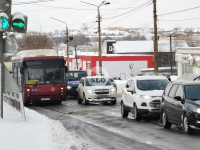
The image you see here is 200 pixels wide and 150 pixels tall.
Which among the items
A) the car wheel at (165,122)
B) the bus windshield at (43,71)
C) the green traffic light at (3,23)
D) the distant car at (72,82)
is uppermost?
the green traffic light at (3,23)

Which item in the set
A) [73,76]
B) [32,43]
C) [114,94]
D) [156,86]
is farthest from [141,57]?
[156,86]

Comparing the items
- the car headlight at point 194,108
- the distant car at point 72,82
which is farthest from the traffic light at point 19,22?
the distant car at point 72,82

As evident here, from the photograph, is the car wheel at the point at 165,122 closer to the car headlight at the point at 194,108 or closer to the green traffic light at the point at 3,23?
the car headlight at the point at 194,108

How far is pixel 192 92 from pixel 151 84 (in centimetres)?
535

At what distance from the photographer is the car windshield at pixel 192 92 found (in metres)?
15.2

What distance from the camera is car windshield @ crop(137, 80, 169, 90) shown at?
20.5 meters

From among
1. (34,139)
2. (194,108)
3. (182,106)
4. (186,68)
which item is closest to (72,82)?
(182,106)

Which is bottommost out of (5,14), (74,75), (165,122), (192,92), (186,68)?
(165,122)

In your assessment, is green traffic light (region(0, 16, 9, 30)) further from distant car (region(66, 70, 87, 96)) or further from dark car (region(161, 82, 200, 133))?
distant car (region(66, 70, 87, 96))

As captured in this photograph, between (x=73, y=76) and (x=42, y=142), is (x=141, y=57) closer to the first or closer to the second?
(x=73, y=76)

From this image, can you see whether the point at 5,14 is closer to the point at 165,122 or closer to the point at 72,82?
the point at 165,122

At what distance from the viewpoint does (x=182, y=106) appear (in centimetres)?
1509

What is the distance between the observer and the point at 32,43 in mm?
124188

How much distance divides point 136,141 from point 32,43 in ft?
370
